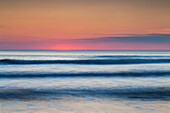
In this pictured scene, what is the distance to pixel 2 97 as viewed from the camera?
7738mm

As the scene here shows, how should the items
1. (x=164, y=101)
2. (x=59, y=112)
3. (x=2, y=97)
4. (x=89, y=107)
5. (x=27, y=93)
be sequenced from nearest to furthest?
1. (x=59, y=112)
2. (x=89, y=107)
3. (x=164, y=101)
4. (x=2, y=97)
5. (x=27, y=93)

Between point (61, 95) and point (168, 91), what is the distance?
510cm

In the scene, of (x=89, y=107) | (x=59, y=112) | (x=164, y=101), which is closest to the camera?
(x=59, y=112)

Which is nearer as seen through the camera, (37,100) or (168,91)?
(37,100)

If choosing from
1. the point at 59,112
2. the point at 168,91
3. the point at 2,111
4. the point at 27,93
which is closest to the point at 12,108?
the point at 2,111

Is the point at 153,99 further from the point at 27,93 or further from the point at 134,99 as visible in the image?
the point at 27,93

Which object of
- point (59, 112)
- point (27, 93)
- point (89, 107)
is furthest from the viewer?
point (27, 93)

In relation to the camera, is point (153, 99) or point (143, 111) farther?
point (153, 99)

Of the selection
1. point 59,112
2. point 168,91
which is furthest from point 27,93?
point 168,91

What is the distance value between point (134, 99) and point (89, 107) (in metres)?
2.12

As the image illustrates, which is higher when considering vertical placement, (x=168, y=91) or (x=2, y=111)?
(x=168, y=91)

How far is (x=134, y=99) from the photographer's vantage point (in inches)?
296

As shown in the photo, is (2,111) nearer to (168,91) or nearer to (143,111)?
(143,111)

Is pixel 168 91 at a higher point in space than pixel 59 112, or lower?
higher
